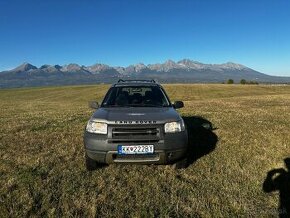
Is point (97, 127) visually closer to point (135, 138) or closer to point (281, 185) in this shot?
point (135, 138)

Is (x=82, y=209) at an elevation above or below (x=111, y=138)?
below

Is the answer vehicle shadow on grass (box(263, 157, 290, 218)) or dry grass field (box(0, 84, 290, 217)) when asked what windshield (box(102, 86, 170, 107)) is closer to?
dry grass field (box(0, 84, 290, 217))

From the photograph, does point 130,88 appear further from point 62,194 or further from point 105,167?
point 62,194

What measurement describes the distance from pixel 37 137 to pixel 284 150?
8.19 metres

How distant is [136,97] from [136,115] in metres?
1.81

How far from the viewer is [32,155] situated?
26.9ft

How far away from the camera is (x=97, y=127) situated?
6398 millimetres

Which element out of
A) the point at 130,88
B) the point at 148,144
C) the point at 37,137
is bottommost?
the point at 37,137

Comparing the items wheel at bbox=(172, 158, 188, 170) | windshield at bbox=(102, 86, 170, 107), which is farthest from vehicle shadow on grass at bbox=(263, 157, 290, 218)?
windshield at bbox=(102, 86, 170, 107)

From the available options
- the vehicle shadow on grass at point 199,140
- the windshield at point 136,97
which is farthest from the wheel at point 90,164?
the vehicle shadow on grass at point 199,140

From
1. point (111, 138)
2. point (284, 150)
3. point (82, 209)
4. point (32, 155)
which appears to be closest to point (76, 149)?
point (32, 155)

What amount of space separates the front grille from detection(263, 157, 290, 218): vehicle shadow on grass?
2422 mm

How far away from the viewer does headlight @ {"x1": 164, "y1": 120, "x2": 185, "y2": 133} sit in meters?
6.33

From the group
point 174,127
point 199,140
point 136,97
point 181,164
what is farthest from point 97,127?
point 199,140
